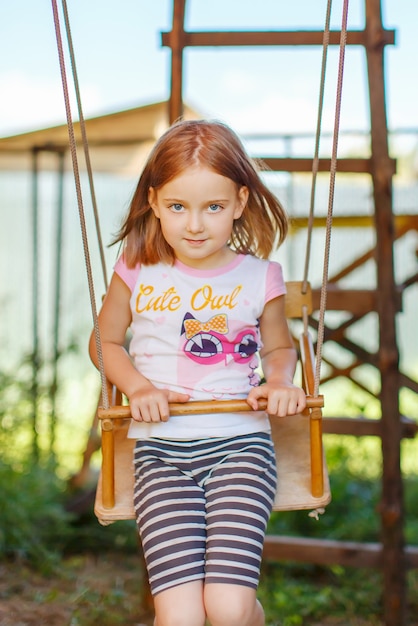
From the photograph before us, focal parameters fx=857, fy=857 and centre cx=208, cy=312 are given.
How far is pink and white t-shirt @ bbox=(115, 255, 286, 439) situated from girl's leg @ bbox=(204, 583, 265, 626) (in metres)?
0.38

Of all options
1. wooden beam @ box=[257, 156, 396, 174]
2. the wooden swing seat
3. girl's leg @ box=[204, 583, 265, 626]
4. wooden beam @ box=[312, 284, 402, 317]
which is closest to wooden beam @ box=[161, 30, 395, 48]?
wooden beam @ box=[257, 156, 396, 174]

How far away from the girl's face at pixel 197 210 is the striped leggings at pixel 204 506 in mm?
480

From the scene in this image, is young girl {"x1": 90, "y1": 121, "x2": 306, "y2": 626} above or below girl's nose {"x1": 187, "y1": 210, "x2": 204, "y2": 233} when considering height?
below

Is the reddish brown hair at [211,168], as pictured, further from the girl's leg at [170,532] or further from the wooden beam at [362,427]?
the wooden beam at [362,427]

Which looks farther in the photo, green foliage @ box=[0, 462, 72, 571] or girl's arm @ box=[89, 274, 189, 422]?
green foliage @ box=[0, 462, 72, 571]

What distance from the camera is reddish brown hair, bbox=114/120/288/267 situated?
2072 mm

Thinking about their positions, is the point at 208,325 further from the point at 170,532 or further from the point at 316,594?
the point at 316,594

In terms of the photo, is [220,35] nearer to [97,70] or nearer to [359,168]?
[359,168]

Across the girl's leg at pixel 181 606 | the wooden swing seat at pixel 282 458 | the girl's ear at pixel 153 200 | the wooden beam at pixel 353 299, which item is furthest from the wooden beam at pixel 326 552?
the girl's ear at pixel 153 200

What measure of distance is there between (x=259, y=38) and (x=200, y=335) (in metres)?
1.53

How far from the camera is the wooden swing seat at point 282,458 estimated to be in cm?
192

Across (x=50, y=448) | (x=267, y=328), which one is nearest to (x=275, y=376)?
(x=267, y=328)

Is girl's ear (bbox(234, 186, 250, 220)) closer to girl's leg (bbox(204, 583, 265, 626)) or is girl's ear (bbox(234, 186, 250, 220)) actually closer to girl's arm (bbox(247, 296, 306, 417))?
girl's arm (bbox(247, 296, 306, 417))

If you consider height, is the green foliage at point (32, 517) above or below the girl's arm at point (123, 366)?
below
